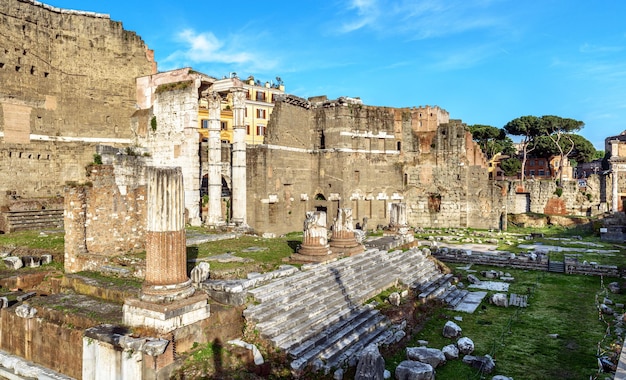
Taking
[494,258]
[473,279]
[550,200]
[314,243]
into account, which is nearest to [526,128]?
[550,200]

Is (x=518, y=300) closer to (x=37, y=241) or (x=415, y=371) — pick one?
(x=415, y=371)

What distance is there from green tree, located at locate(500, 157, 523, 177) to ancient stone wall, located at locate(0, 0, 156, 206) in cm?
5218

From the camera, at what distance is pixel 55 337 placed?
862 centimetres

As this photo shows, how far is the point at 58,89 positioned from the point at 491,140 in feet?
193

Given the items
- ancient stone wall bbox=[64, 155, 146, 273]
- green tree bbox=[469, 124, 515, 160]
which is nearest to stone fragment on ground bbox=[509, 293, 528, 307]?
ancient stone wall bbox=[64, 155, 146, 273]

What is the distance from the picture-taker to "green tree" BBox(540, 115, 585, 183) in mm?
52688

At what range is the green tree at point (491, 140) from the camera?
61.4 metres

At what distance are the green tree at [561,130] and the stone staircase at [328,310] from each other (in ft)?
154

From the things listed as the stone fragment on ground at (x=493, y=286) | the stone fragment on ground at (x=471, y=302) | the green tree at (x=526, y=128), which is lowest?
the stone fragment on ground at (x=471, y=302)

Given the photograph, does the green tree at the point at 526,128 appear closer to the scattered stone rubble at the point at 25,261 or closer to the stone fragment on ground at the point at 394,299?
the stone fragment on ground at the point at 394,299

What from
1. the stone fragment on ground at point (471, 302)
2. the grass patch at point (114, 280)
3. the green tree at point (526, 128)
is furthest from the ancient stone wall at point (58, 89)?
the green tree at point (526, 128)

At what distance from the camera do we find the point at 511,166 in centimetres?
6156

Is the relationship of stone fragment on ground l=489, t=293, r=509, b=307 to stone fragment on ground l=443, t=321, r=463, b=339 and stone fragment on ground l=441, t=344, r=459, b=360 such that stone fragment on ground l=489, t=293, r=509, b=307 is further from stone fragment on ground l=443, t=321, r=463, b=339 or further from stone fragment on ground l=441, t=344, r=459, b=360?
stone fragment on ground l=441, t=344, r=459, b=360

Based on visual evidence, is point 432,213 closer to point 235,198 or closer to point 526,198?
point 526,198
